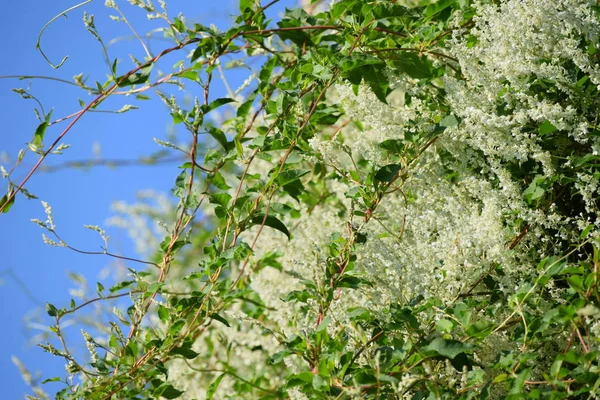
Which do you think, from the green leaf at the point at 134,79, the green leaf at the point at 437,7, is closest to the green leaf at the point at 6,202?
the green leaf at the point at 134,79

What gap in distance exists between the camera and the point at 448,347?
1255 millimetres

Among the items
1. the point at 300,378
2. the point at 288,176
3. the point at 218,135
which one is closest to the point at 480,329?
the point at 300,378

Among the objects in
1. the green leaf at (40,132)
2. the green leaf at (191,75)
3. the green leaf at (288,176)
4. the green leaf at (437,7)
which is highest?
the green leaf at (40,132)

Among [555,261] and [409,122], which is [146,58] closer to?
[409,122]

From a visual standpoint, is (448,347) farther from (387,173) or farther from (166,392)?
(166,392)

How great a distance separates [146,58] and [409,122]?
2.31ft

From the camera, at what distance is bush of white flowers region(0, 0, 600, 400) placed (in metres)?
1.34

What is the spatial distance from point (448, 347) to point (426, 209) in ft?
1.71

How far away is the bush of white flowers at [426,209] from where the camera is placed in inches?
52.9

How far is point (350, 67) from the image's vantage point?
5.18ft

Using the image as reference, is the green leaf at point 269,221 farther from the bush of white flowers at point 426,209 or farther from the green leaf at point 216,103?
the green leaf at point 216,103

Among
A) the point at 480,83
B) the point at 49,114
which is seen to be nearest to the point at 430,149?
the point at 480,83

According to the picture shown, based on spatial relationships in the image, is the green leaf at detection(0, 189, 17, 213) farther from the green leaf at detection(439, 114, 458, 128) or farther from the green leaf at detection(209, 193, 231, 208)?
the green leaf at detection(439, 114, 458, 128)

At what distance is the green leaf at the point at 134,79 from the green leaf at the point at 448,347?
3.29 ft
